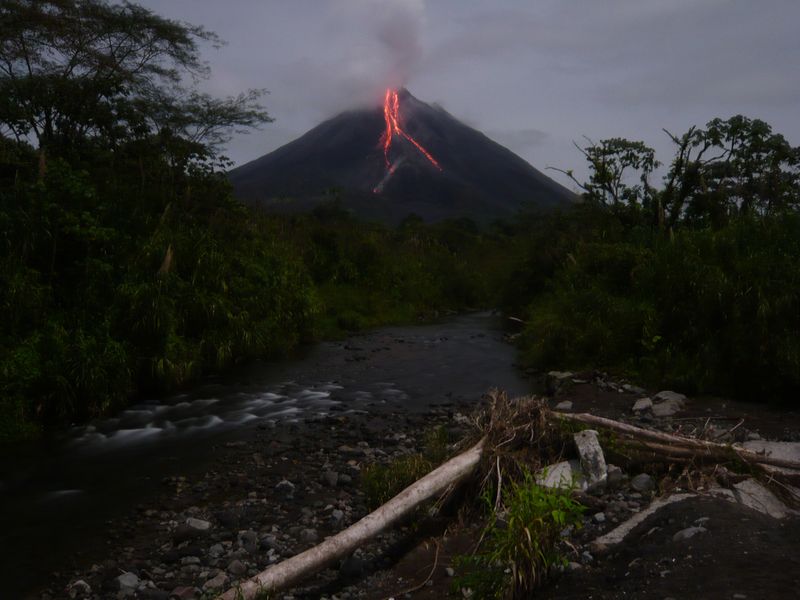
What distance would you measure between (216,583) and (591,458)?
3558 mm

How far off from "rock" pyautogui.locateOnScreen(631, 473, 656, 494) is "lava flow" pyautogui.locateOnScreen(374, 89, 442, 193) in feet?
436

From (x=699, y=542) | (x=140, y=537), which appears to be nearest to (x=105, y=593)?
(x=140, y=537)

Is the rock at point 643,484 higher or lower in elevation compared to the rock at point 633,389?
higher

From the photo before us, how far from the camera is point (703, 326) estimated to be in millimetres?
11586

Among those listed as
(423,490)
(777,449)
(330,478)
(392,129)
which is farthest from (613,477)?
(392,129)

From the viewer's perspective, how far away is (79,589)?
490 centimetres

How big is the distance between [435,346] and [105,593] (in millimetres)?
15693

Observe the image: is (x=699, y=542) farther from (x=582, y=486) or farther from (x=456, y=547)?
(x=456, y=547)

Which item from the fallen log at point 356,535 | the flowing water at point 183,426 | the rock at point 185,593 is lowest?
the flowing water at point 183,426

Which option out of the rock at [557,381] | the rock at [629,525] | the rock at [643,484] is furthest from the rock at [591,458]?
the rock at [557,381]

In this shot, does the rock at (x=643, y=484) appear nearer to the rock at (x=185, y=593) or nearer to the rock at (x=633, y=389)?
the rock at (x=185, y=593)

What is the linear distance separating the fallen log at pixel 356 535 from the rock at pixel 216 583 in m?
0.94

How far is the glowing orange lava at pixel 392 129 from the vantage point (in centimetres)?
15025

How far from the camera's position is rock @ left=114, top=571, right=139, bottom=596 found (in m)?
4.82
